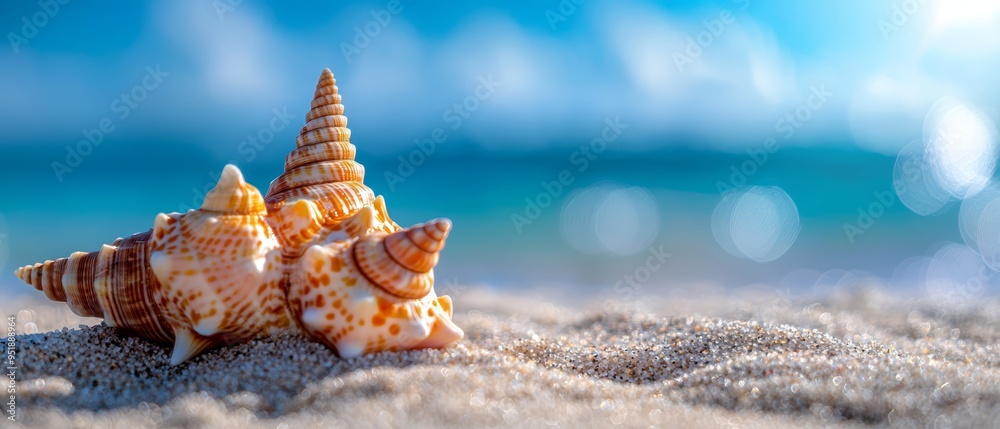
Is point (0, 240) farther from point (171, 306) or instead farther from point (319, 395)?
point (319, 395)

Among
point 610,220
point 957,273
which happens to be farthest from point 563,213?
point 957,273

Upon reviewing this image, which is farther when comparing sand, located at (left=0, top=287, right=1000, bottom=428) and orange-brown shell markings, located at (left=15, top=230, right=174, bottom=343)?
orange-brown shell markings, located at (left=15, top=230, right=174, bottom=343)

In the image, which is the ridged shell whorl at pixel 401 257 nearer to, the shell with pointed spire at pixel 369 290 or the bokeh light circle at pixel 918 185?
the shell with pointed spire at pixel 369 290

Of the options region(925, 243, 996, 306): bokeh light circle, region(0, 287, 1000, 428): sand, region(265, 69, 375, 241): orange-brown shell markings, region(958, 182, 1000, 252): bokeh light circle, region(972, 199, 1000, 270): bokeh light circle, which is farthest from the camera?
region(958, 182, 1000, 252): bokeh light circle

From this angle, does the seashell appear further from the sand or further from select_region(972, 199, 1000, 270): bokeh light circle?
select_region(972, 199, 1000, 270): bokeh light circle

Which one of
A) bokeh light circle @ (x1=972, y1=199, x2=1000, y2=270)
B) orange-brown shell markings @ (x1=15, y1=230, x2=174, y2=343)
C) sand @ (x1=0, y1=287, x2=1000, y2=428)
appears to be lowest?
sand @ (x1=0, y1=287, x2=1000, y2=428)

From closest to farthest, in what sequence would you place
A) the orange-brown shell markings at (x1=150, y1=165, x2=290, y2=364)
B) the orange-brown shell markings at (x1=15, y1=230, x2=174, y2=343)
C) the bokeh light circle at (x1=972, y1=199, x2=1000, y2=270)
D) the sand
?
the sand, the orange-brown shell markings at (x1=150, y1=165, x2=290, y2=364), the orange-brown shell markings at (x1=15, y1=230, x2=174, y2=343), the bokeh light circle at (x1=972, y1=199, x2=1000, y2=270)

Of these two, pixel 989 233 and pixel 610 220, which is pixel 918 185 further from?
pixel 610 220

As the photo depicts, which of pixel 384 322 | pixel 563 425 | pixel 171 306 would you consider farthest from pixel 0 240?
pixel 563 425

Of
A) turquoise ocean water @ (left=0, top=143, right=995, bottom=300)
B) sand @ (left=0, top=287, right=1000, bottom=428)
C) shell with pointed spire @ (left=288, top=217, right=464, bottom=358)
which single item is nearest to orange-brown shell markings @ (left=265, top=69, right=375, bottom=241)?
shell with pointed spire @ (left=288, top=217, right=464, bottom=358)
